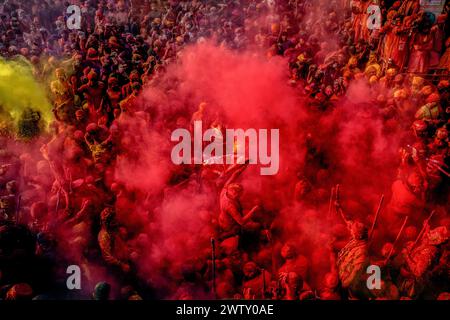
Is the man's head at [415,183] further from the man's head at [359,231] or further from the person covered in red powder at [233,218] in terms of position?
the person covered in red powder at [233,218]

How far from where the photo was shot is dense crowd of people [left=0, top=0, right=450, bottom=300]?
481cm

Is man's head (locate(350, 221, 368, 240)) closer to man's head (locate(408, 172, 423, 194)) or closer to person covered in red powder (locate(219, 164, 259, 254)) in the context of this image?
man's head (locate(408, 172, 423, 194))

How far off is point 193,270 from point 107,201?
1468 mm

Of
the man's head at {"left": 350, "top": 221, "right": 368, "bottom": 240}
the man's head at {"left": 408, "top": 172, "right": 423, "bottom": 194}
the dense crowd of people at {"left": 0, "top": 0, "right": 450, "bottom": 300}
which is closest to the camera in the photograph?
the man's head at {"left": 350, "top": 221, "right": 368, "bottom": 240}

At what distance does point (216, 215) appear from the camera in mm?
5156

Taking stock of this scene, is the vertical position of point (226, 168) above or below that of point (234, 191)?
above

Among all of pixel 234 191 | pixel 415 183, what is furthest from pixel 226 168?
pixel 415 183

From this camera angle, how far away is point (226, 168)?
5395mm

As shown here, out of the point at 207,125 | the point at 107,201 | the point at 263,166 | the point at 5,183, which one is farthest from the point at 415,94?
the point at 5,183

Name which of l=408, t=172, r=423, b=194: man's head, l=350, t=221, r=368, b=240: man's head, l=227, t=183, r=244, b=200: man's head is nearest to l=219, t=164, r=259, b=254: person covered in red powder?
l=227, t=183, r=244, b=200: man's head

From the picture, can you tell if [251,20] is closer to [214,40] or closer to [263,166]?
[214,40]

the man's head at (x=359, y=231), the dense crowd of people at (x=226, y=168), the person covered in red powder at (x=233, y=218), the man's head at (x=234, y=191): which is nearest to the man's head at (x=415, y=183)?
the dense crowd of people at (x=226, y=168)

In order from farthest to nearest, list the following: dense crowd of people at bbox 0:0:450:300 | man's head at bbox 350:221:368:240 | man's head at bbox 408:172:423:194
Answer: man's head at bbox 408:172:423:194, dense crowd of people at bbox 0:0:450:300, man's head at bbox 350:221:368:240

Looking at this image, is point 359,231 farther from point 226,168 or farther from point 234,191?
point 226,168
